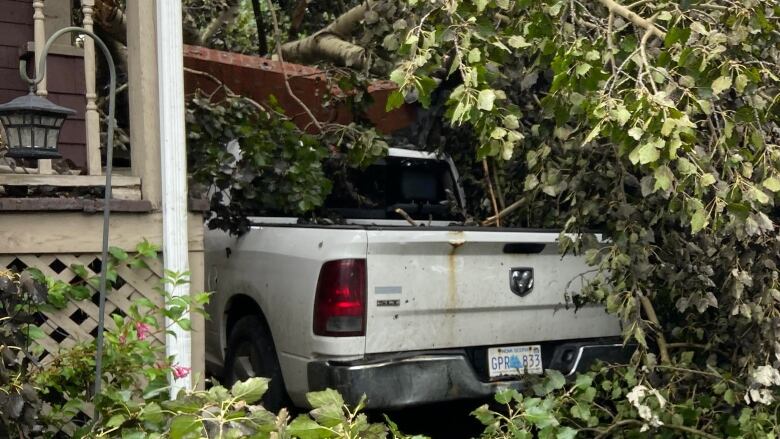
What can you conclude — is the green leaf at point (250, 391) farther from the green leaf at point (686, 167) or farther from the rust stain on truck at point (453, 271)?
the rust stain on truck at point (453, 271)

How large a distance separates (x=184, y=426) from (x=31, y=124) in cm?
145

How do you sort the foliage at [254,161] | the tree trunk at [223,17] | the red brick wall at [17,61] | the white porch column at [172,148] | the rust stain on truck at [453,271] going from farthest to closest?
the tree trunk at [223,17] → the red brick wall at [17,61] → the foliage at [254,161] → the rust stain on truck at [453,271] → the white porch column at [172,148]

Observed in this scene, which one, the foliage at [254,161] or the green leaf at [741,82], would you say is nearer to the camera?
the green leaf at [741,82]

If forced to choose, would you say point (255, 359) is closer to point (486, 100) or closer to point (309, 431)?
point (486, 100)

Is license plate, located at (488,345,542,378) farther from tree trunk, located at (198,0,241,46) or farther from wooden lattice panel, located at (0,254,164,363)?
tree trunk, located at (198,0,241,46)

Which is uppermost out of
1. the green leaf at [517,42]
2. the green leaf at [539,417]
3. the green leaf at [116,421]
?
the green leaf at [517,42]

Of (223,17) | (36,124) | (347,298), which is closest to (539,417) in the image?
(347,298)

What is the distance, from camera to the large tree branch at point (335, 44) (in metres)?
8.36

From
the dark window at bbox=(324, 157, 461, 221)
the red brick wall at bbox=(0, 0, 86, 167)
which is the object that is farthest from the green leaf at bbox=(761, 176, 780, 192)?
the red brick wall at bbox=(0, 0, 86, 167)

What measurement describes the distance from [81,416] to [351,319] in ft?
4.65

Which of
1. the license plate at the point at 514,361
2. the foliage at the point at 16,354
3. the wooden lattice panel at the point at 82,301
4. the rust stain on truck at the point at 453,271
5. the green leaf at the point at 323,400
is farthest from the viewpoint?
the license plate at the point at 514,361

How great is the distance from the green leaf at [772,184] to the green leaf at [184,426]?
242cm

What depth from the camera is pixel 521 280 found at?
5230 millimetres

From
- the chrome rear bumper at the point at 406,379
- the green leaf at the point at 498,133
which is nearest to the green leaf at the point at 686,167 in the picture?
the green leaf at the point at 498,133
